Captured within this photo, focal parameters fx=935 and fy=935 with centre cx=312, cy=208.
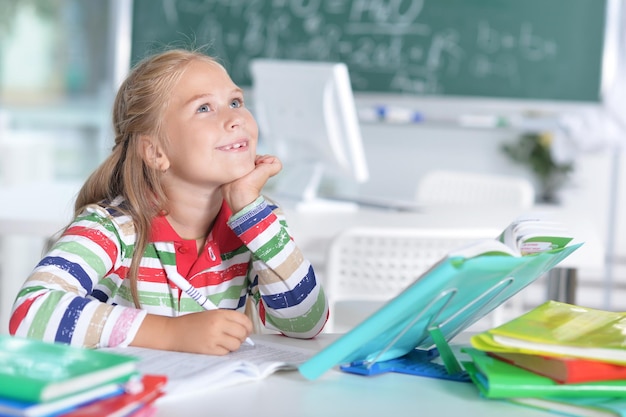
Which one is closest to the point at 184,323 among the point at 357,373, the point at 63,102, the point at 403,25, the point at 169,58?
the point at 357,373

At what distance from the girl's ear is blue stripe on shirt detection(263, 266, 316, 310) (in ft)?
0.89

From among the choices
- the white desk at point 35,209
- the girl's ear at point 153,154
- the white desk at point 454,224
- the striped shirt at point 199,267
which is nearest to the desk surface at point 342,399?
the striped shirt at point 199,267

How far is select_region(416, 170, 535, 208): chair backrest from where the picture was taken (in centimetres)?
322

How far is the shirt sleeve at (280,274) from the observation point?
1361mm

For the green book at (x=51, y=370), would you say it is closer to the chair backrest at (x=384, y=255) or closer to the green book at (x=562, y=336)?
the green book at (x=562, y=336)

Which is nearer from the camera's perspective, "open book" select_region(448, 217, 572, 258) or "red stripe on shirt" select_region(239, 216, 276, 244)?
"open book" select_region(448, 217, 572, 258)

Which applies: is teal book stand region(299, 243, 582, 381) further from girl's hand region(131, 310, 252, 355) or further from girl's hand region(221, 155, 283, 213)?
girl's hand region(221, 155, 283, 213)

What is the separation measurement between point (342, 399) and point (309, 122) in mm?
1887

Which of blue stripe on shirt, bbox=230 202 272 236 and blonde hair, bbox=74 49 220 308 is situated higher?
blonde hair, bbox=74 49 220 308

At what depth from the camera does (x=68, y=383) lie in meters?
0.77

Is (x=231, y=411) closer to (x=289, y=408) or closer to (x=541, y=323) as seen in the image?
(x=289, y=408)

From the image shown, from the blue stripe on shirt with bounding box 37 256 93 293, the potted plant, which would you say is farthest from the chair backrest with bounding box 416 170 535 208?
the blue stripe on shirt with bounding box 37 256 93 293

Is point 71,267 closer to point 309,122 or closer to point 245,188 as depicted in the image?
point 245,188

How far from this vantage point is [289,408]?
912 millimetres
